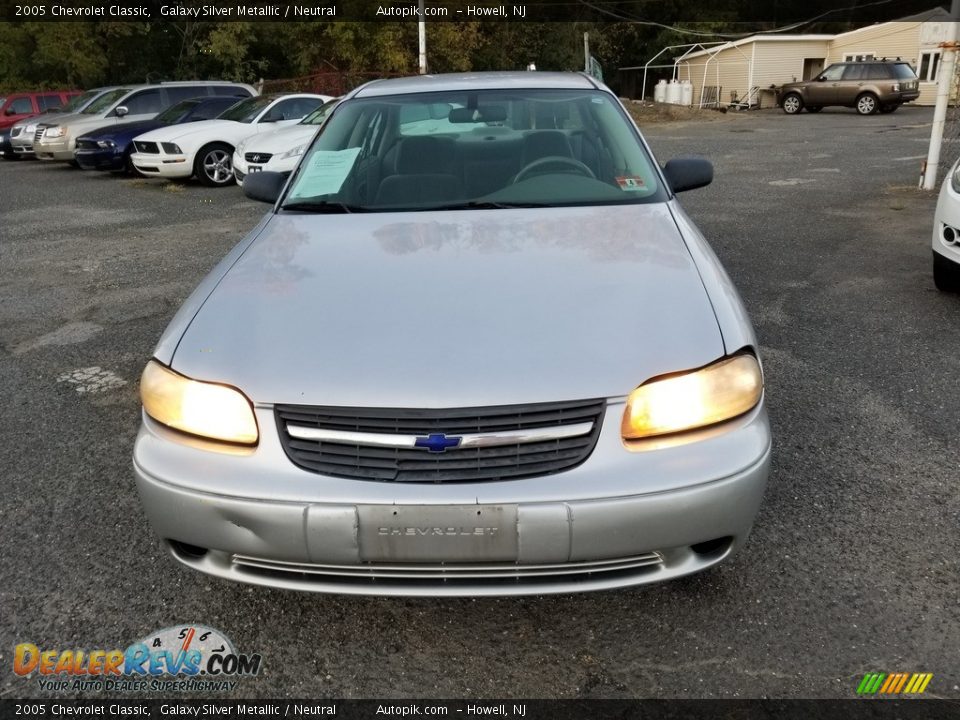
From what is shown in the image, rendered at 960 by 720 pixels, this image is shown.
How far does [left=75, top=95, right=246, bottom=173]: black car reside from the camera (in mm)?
12914

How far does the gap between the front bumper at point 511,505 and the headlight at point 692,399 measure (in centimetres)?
4

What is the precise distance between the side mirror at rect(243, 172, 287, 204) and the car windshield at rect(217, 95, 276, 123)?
908cm

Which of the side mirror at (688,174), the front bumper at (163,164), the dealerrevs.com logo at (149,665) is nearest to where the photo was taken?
the dealerrevs.com logo at (149,665)

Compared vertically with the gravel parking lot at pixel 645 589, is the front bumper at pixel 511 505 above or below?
above

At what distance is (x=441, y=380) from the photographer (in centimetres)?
189

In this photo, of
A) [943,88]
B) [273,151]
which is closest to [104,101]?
[273,151]

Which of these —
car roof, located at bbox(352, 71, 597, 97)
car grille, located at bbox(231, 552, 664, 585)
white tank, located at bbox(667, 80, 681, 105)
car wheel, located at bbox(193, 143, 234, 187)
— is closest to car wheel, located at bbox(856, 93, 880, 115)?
white tank, located at bbox(667, 80, 681, 105)

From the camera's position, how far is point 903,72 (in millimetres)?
24516

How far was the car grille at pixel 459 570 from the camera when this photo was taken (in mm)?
1885

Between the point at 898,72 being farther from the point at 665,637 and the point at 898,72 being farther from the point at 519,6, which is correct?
the point at 665,637

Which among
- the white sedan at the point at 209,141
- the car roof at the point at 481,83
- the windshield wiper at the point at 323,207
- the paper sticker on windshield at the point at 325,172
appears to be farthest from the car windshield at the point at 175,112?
the windshield wiper at the point at 323,207

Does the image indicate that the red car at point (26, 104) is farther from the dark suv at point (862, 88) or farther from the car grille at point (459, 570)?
the dark suv at point (862, 88)

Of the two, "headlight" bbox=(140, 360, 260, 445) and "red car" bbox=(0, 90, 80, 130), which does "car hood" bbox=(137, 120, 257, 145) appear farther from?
"headlight" bbox=(140, 360, 260, 445)

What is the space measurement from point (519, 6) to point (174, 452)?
41.8 metres
